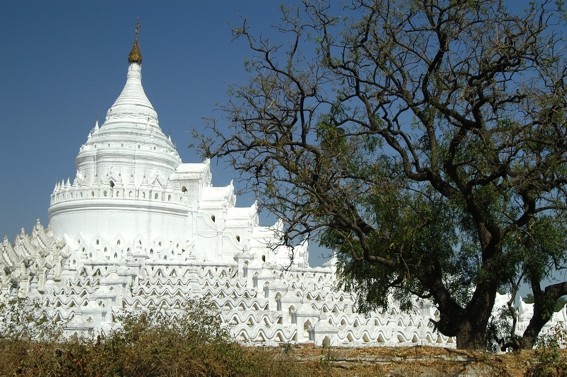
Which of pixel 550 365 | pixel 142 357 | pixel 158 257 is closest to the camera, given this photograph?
pixel 142 357

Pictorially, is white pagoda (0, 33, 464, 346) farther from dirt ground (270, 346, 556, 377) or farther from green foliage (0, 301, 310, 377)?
green foliage (0, 301, 310, 377)

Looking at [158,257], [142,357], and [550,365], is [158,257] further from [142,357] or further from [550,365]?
[550,365]

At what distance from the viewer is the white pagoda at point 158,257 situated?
21578 mm

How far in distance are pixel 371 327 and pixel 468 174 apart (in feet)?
29.3

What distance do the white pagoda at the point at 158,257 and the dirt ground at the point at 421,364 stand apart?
6947 millimetres

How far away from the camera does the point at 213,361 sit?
9.45 metres

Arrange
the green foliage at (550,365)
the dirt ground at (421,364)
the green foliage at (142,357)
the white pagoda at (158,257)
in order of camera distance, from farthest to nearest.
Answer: the white pagoda at (158,257) → the dirt ground at (421,364) → the green foliage at (550,365) → the green foliage at (142,357)

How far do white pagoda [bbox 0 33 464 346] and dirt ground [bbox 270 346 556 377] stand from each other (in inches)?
274

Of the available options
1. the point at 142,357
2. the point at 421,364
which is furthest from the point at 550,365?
the point at 142,357

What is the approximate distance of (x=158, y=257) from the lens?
42969 mm

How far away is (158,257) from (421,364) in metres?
33.3

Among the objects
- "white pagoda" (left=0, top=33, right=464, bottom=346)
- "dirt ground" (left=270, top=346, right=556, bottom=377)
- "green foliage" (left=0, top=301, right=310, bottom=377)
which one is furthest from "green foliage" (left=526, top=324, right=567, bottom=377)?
"white pagoda" (left=0, top=33, right=464, bottom=346)

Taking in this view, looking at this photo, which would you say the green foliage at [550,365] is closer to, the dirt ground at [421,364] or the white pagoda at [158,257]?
the dirt ground at [421,364]

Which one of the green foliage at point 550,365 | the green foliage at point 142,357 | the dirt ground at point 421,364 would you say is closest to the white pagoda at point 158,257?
the dirt ground at point 421,364
